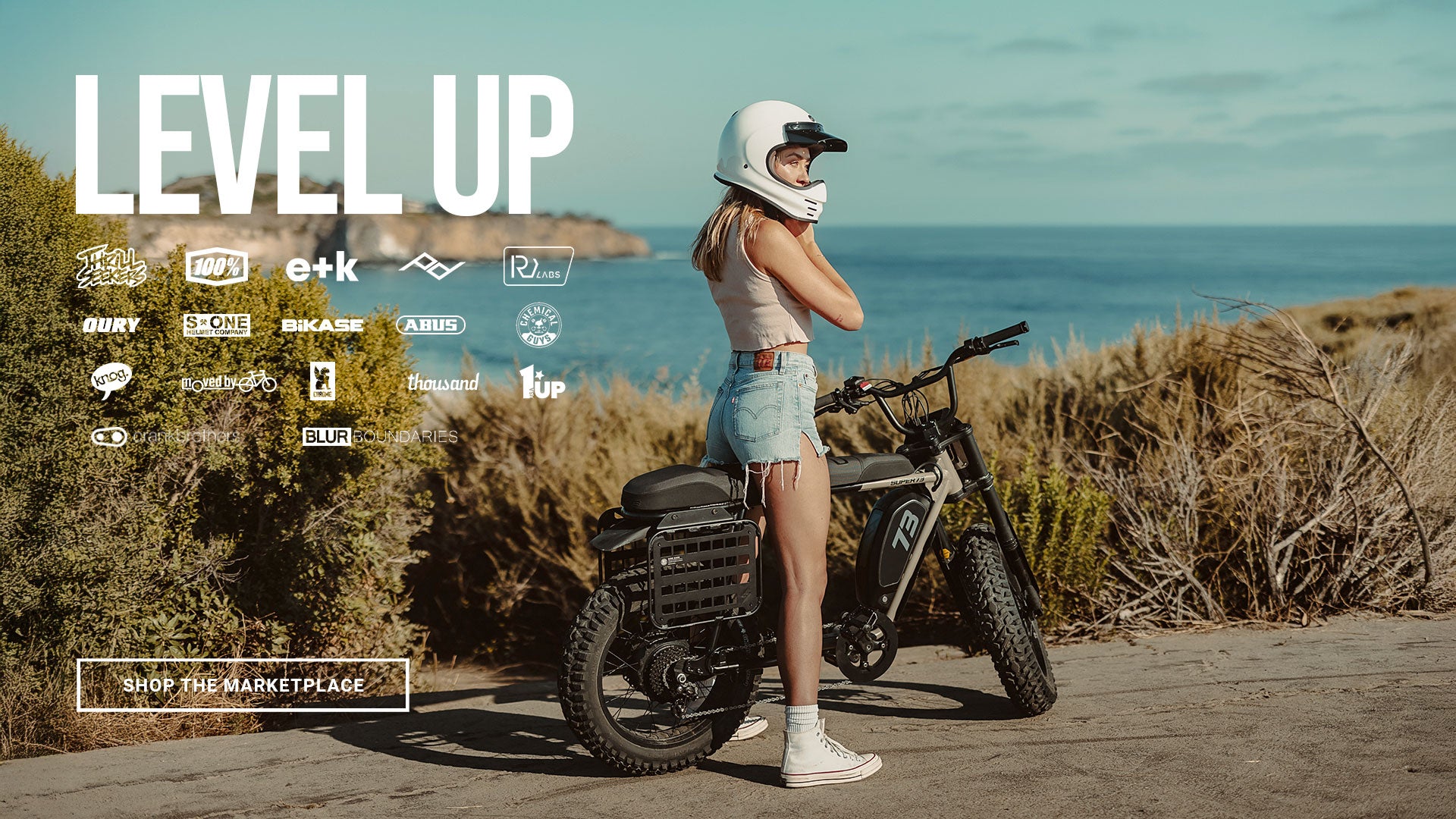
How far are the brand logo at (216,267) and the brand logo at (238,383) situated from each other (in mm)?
463

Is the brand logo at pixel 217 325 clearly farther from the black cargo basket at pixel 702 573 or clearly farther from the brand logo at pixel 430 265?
the black cargo basket at pixel 702 573

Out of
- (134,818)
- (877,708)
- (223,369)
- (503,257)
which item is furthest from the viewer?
(503,257)

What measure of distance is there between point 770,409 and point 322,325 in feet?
9.41

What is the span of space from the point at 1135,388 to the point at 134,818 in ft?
19.3

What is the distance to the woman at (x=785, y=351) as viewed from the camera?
12.6 feet

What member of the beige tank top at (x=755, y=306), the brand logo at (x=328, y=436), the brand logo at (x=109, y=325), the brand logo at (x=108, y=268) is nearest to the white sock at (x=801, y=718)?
the beige tank top at (x=755, y=306)

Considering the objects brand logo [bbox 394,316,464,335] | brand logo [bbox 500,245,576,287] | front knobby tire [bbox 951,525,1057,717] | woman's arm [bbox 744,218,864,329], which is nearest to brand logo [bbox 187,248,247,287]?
brand logo [bbox 394,316,464,335]

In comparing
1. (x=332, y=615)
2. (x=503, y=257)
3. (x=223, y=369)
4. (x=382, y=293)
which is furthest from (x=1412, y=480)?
(x=382, y=293)

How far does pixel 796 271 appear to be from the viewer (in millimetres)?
3789

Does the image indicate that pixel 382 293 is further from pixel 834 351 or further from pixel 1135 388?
pixel 1135 388

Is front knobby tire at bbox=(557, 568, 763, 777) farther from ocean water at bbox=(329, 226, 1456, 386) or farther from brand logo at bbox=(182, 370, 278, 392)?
ocean water at bbox=(329, 226, 1456, 386)

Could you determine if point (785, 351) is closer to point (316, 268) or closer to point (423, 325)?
point (423, 325)

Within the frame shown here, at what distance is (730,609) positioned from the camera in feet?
13.3

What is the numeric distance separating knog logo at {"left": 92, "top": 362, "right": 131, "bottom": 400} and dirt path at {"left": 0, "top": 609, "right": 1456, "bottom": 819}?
1588 millimetres
